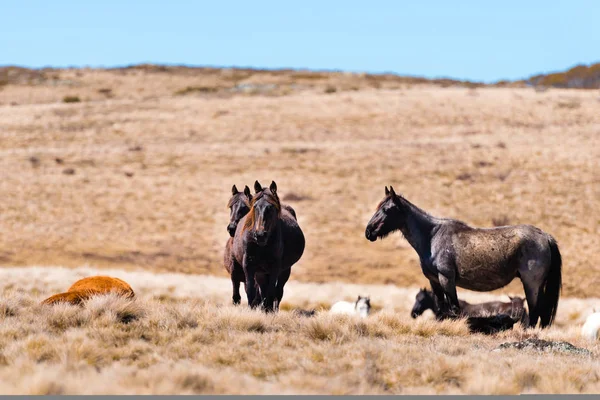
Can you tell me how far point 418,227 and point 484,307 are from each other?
668 cm

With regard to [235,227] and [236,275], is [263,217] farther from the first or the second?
[236,275]

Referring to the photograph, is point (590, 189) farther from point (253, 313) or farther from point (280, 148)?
point (253, 313)

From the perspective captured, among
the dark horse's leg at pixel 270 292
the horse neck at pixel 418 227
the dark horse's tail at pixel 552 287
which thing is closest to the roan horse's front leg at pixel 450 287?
the horse neck at pixel 418 227

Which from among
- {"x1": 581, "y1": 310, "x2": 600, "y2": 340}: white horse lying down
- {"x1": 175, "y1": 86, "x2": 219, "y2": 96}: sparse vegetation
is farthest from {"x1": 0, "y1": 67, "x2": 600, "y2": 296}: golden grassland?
{"x1": 581, "y1": 310, "x2": 600, "y2": 340}: white horse lying down

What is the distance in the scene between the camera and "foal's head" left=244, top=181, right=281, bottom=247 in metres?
11.3

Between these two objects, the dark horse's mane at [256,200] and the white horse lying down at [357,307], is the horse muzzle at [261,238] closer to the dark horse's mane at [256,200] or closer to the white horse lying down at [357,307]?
the dark horse's mane at [256,200]

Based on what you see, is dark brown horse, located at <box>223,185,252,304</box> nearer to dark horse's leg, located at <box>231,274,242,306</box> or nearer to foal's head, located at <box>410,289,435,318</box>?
dark horse's leg, located at <box>231,274,242,306</box>

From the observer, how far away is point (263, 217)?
11406mm

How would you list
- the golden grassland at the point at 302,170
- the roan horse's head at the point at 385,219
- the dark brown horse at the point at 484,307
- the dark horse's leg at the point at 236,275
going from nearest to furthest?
the dark horse's leg at the point at 236,275
the roan horse's head at the point at 385,219
the dark brown horse at the point at 484,307
the golden grassland at the point at 302,170

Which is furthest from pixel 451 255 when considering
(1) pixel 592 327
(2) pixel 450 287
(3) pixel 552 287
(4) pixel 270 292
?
(1) pixel 592 327

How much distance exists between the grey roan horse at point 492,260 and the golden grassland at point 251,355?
1018 millimetres

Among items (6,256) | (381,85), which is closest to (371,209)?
(6,256)

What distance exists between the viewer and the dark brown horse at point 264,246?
1149 cm

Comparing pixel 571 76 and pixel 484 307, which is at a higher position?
pixel 571 76
